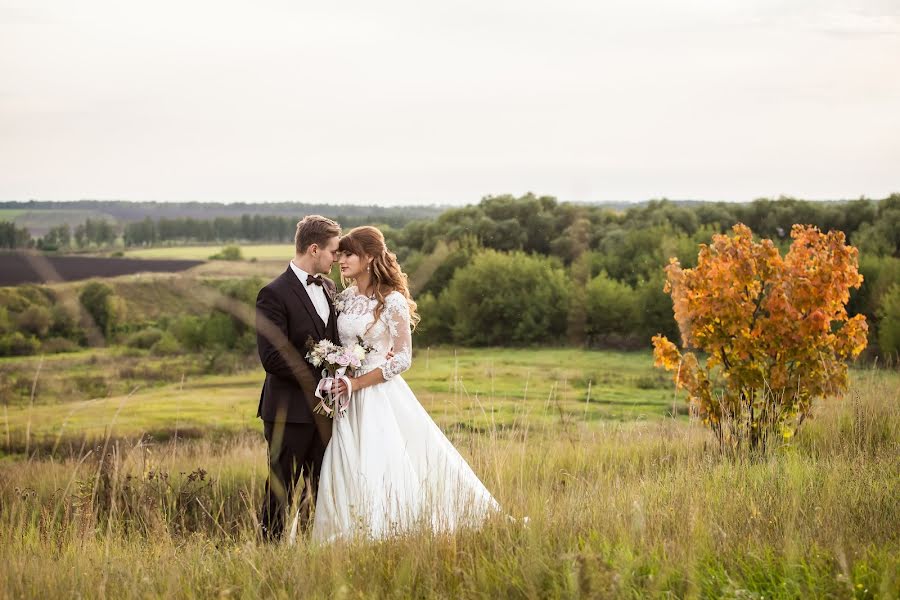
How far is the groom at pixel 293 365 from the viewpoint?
607 centimetres

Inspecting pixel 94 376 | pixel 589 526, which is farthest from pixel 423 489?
pixel 94 376

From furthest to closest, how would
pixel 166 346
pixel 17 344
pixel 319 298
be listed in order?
pixel 166 346 → pixel 17 344 → pixel 319 298

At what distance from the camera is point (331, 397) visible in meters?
6.25

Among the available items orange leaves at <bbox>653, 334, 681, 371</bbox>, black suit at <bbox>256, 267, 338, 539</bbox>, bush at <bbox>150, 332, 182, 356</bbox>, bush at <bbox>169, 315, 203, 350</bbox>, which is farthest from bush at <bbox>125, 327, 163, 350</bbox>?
black suit at <bbox>256, 267, 338, 539</bbox>

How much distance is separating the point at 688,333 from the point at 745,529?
5.19m

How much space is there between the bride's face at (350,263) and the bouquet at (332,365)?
620 millimetres

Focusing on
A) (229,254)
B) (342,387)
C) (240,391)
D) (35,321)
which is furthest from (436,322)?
(342,387)

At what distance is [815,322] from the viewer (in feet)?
28.6

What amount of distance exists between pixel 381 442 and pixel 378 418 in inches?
7.9

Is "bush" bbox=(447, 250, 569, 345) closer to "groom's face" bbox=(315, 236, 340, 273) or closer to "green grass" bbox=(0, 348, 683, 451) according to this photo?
"green grass" bbox=(0, 348, 683, 451)

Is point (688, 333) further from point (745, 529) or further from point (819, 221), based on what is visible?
point (819, 221)

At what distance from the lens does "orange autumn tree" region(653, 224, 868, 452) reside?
8773 mm

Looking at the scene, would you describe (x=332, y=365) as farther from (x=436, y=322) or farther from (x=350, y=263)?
(x=436, y=322)

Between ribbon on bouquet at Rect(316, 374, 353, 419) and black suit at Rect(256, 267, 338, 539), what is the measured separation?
6 centimetres
